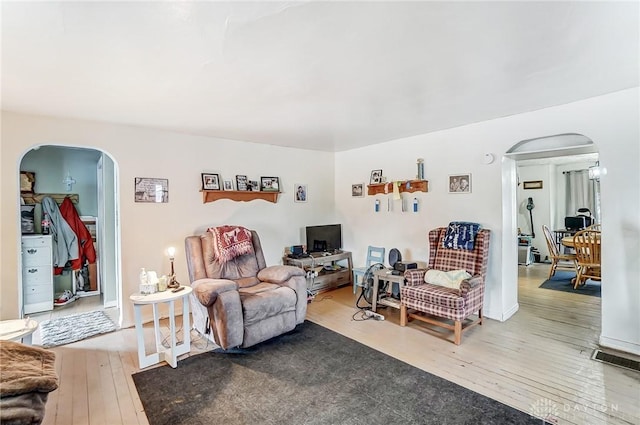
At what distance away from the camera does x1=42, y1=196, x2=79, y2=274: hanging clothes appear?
14.4ft

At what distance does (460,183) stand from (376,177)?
132cm

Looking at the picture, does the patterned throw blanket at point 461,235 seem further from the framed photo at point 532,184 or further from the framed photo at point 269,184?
the framed photo at point 532,184

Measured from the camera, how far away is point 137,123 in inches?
135

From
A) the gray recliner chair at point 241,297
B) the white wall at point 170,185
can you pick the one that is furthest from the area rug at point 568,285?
the gray recliner chair at point 241,297

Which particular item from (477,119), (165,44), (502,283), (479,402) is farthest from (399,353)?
(165,44)

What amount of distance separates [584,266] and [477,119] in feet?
10.2

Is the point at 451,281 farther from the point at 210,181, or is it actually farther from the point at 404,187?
the point at 210,181

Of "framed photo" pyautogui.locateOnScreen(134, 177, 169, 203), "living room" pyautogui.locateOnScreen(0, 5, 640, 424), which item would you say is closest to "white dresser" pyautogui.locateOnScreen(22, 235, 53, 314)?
"living room" pyautogui.locateOnScreen(0, 5, 640, 424)

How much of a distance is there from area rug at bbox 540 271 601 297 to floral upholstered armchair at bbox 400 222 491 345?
7.59 feet

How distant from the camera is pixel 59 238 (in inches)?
176

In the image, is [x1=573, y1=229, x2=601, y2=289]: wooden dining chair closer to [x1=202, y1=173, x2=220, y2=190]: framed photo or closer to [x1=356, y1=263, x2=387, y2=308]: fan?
[x1=356, y1=263, x2=387, y2=308]: fan

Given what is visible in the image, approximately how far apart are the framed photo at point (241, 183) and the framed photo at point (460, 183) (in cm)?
276

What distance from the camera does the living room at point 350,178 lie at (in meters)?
2.77

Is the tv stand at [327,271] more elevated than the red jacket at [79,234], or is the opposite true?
the red jacket at [79,234]
